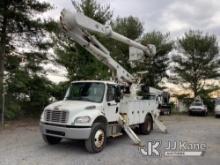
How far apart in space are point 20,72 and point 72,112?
6593mm

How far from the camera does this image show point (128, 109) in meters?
9.45

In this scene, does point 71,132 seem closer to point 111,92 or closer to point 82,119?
point 82,119

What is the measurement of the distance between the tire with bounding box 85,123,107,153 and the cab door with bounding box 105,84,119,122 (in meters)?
0.64

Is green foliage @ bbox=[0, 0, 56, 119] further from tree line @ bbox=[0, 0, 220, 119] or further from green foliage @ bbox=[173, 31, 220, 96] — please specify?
green foliage @ bbox=[173, 31, 220, 96]

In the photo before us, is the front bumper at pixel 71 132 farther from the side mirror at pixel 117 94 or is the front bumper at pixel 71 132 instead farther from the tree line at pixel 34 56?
the tree line at pixel 34 56

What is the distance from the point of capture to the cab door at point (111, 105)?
8.37 m

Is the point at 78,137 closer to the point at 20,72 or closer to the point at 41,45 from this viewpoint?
the point at 20,72

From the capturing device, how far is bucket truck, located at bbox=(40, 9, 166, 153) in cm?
729

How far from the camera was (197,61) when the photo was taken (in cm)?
2831

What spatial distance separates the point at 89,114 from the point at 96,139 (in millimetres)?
789

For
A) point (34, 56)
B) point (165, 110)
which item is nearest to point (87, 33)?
point (34, 56)

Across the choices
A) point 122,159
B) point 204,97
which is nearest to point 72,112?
point 122,159

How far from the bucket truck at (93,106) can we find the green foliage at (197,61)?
1862 cm

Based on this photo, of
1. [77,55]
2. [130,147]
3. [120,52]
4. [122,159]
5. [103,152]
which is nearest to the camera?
[122,159]
